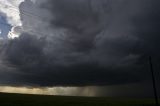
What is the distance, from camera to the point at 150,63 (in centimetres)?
5666

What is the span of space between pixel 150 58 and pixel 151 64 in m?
1.37

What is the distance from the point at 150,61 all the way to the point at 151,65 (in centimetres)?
90

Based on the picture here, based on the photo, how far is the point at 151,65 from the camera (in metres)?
56.5

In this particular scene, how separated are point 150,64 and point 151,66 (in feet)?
1.95

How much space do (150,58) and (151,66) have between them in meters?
1.90

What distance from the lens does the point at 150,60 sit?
5662 cm

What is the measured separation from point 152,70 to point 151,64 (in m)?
1.42

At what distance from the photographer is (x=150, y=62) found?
5669 centimetres

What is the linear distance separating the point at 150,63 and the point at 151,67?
116cm

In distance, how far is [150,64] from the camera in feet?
186

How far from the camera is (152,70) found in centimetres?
5597

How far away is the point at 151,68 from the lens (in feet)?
182

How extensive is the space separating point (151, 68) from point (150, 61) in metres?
1.87
